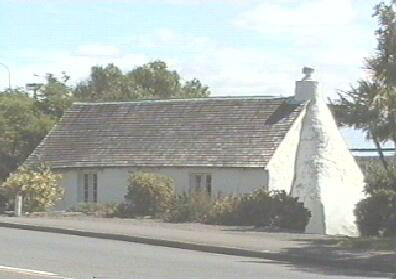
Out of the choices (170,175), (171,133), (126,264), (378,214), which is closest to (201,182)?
(170,175)

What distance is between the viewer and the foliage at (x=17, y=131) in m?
45.4

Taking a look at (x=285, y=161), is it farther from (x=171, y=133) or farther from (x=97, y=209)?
(x=97, y=209)

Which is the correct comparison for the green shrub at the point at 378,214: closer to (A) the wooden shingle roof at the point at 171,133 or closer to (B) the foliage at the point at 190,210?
(B) the foliage at the point at 190,210

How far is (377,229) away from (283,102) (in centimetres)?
1333

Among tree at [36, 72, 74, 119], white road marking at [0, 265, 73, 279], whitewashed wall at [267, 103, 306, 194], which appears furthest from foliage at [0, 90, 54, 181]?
white road marking at [0, 265, 73, 279]

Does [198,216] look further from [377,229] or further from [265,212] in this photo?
[377,229]

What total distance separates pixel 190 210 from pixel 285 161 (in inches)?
277

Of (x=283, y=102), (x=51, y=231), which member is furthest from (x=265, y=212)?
(x=283, y=102)

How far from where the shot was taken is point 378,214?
26.8 meters

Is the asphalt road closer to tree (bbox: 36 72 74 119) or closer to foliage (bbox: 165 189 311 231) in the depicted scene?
foliage (bbox: 165 189 311 231)

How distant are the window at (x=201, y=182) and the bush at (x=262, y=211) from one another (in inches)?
233

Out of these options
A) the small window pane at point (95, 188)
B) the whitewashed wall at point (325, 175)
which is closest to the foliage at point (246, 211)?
the whitewashed wall at point (325, 175)

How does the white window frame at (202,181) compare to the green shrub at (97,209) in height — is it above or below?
above

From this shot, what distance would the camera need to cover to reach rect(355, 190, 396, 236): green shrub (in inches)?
1032
